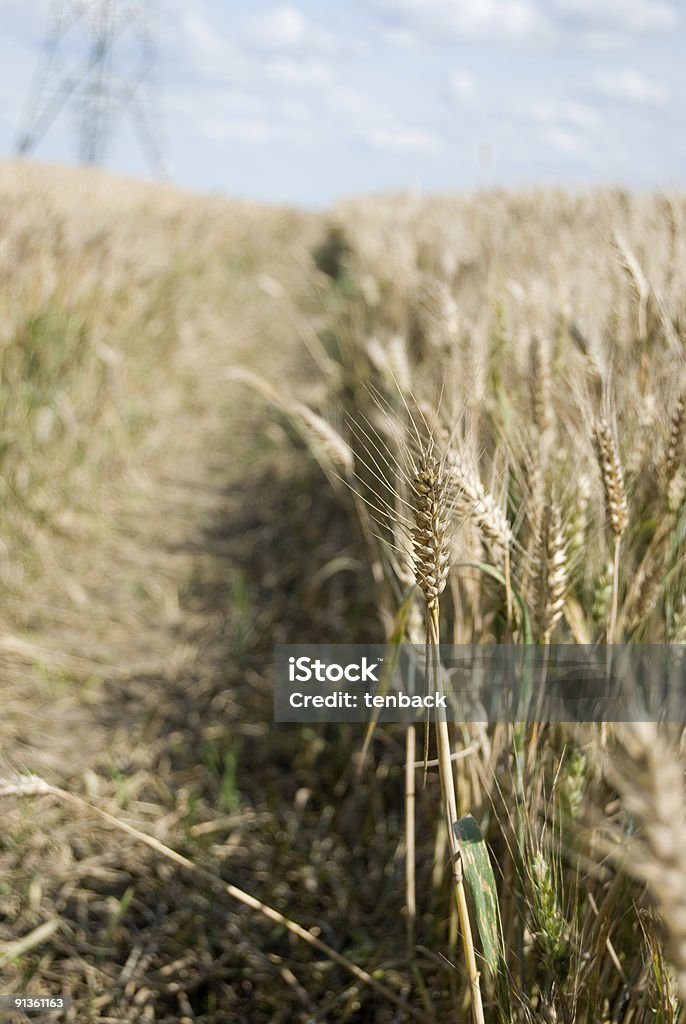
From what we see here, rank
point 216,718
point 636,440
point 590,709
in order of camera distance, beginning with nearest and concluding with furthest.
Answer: point 590,709 → point 636,440 → point 216,718

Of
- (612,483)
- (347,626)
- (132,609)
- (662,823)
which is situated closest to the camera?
(662,823)

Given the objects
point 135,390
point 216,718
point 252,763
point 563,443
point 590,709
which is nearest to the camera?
point 590,709

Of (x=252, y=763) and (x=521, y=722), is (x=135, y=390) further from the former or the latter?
(x=521, y=722)

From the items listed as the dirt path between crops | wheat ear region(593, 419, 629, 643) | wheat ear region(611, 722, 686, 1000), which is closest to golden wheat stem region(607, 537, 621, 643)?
wheat ear region(593, 419, 629, 643)

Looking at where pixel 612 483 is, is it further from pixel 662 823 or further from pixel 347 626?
pixel 347 626

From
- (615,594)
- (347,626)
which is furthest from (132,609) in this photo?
(615,594)

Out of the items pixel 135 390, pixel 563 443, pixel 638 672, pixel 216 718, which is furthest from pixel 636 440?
pixel 135 390

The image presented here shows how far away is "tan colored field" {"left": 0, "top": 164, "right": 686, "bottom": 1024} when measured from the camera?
881mm

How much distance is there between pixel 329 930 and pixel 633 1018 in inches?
26.1

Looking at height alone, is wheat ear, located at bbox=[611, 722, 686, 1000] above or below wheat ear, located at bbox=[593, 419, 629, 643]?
below

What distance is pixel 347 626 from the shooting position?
7.86ft

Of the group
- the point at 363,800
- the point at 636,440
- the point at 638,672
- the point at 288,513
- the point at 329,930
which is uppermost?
the point at 288,513

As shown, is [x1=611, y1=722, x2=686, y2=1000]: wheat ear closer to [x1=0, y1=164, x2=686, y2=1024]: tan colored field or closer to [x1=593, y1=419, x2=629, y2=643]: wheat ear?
[x1=0, y1=164, x2=686, y2=1024]: tan colored field

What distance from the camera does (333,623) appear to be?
2.42 m
